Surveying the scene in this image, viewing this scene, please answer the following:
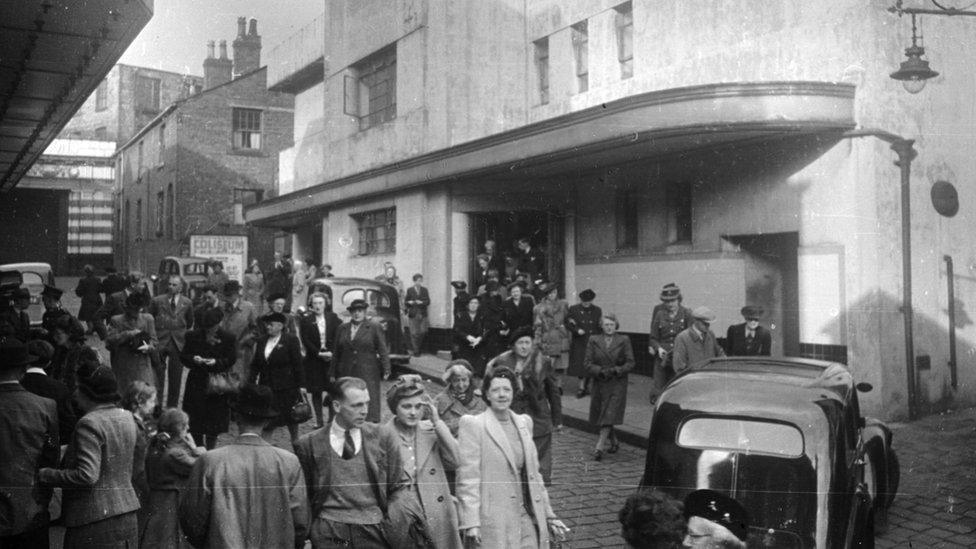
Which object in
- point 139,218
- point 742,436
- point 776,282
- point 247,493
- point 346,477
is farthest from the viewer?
point 776,282

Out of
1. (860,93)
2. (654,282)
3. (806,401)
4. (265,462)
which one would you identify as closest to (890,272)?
(860,93)

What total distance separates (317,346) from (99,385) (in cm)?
467

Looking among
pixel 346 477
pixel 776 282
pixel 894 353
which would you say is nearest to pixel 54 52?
pixel 346 477

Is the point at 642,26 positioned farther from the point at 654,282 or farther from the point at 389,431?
the point at 389,431

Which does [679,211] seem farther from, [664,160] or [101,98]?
[101,98]

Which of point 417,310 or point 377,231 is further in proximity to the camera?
point 377,231

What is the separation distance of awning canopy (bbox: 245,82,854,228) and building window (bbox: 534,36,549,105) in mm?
1765

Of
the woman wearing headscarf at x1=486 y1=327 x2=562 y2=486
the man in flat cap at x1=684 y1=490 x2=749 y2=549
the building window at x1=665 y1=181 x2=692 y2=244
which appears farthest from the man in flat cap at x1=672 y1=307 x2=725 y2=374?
the man in flat cap at x1=684 y1=490 x2=749 y2=549

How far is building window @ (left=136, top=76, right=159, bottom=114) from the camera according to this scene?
8.68 meters

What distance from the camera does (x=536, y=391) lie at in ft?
22.2

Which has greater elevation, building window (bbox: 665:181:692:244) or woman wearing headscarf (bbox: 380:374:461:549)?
building window (bbox: 665:181:692:244)

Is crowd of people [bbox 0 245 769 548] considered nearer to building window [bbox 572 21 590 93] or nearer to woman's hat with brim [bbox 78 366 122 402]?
woman's hat with brim [bbox 78 366 122 402]

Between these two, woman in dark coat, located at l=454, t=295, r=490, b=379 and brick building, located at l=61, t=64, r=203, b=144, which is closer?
brick building, located at l=61, t=64, r=203, b=144

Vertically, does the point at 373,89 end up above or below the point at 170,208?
above
